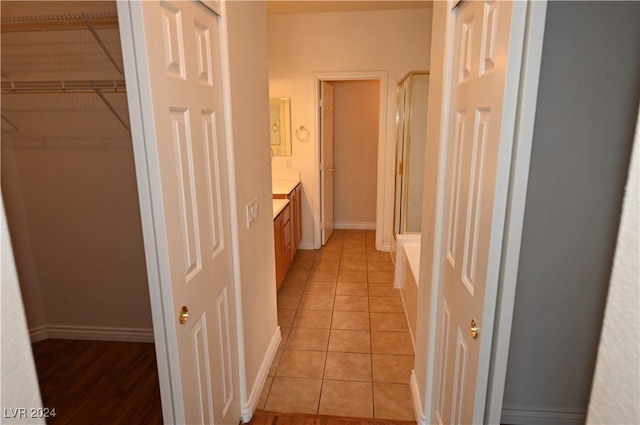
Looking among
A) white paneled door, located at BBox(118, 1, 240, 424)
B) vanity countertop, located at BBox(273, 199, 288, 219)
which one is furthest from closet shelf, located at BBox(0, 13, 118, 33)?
vanity countertop, located at BBox(273, 199, 288, 219)

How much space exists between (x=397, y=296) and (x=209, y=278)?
2.41m

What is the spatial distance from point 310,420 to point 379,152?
3.21 meters

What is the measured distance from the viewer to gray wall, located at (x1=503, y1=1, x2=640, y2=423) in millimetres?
1617

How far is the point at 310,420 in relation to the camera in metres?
2.01

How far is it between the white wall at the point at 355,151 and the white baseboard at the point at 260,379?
3144mm

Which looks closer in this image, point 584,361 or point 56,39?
point 584,361

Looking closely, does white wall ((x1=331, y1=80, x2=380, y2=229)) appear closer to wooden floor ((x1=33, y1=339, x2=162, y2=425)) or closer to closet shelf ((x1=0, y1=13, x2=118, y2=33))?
closet shelf ((x1=0, y1=13, x2=118, y2=33))

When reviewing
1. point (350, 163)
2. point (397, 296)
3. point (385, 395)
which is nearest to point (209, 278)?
point (385, 395)

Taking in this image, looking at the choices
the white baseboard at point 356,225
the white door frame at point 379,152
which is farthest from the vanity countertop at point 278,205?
the white baseboard at point 356,225

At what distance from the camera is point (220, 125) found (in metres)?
1.63

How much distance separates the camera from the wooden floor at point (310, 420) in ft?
6.55

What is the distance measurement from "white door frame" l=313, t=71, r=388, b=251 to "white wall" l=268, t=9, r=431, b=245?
0.04 m

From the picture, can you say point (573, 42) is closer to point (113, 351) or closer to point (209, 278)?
point (209, 278)

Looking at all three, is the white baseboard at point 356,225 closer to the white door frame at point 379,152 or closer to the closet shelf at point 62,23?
the white door frame at point 379,152
